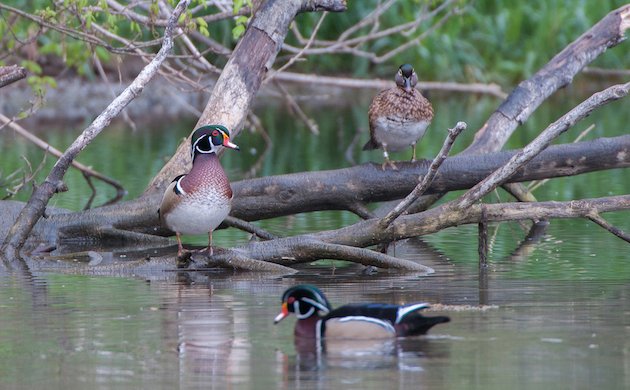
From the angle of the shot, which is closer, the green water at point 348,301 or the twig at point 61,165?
the green water at point 348,301

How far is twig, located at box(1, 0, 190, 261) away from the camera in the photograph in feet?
32.4

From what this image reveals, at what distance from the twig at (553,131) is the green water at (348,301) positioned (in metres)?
0.66

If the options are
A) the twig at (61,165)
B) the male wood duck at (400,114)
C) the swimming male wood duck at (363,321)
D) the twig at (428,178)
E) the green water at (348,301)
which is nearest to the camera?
the green water at (348,301)

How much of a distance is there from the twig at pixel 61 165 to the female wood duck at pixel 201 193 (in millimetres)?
594

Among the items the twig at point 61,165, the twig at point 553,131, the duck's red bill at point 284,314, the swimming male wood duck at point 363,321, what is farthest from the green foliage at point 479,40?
the swimming male wood duck at point 363,321

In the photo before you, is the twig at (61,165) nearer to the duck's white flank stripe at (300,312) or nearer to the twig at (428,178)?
the twig at (428,178)

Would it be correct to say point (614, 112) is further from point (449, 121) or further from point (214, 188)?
point (214, 188)

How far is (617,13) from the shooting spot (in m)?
12.1

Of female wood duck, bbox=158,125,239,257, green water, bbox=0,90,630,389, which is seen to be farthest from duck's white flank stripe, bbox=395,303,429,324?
female wood duck, bbox=158,125,239,257

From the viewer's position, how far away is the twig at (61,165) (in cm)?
988

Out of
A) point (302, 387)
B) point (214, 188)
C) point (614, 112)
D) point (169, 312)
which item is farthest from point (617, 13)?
point (614, 112)

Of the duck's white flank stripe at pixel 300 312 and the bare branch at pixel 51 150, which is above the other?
the bare branch at pixel 51 150

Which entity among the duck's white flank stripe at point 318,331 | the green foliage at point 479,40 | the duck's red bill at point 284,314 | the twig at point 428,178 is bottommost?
the duck's white flank stripe at point 318,331

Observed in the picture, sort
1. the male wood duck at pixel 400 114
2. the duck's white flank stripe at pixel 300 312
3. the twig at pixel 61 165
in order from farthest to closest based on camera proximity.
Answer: the male wood duck at pixel 400 114 → the twig at pixel 61 165 → the duck's white flank stripe at pixel 300 312
